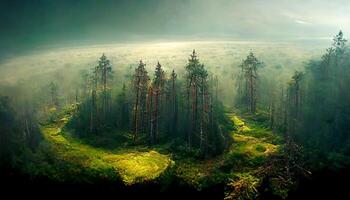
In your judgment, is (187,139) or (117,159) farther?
(187,139)

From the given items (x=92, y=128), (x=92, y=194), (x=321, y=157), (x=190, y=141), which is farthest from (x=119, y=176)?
(x=321, y=157)

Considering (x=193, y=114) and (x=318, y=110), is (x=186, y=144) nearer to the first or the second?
(x=193, y=114)

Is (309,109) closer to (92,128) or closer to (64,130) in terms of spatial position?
(92,128)

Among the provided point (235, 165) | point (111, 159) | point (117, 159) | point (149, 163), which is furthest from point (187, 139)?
point (111, 159)

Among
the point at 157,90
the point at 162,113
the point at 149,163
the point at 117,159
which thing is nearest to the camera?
the point at 149,163

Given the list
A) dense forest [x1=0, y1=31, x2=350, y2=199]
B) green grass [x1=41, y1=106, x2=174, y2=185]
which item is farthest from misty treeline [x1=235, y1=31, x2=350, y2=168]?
green grass [x1=41, y1=106, x2=174, y2=185]

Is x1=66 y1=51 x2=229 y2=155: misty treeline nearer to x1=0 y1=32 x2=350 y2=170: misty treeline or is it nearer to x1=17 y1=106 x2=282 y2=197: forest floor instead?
x1=0 y1=32 x2=350 y2=170: misty treeline
